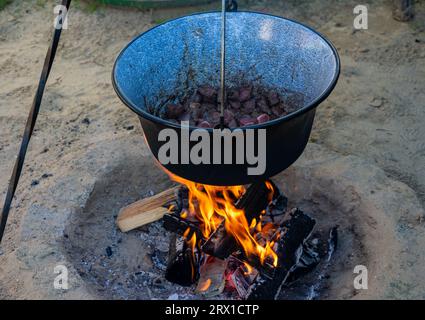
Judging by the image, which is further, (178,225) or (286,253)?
(178,225)

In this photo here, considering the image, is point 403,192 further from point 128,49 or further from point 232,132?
point 128,49

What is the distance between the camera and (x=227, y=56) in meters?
2.92

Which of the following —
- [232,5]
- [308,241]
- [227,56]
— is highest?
[232,5]

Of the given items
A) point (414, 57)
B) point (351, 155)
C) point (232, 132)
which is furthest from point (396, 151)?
point (232, 132)

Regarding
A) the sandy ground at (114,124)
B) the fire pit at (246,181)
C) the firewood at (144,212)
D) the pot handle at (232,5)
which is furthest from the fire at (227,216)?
the pot handle at (232,5)

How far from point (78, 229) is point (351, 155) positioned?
1718 millimetres

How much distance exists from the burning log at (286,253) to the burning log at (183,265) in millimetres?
332

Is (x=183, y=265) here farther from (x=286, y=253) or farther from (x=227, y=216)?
(x=286, y=253)

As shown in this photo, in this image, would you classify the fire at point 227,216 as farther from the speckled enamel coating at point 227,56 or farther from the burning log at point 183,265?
the speckled enamel coating at point 227,56

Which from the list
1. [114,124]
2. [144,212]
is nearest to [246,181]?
[144,212]

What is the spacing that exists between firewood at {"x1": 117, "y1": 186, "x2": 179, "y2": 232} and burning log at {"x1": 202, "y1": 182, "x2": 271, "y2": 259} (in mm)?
421

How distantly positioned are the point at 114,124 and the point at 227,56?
146 centimetres

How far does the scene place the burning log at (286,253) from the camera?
276cm

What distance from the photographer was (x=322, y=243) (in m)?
3.07
